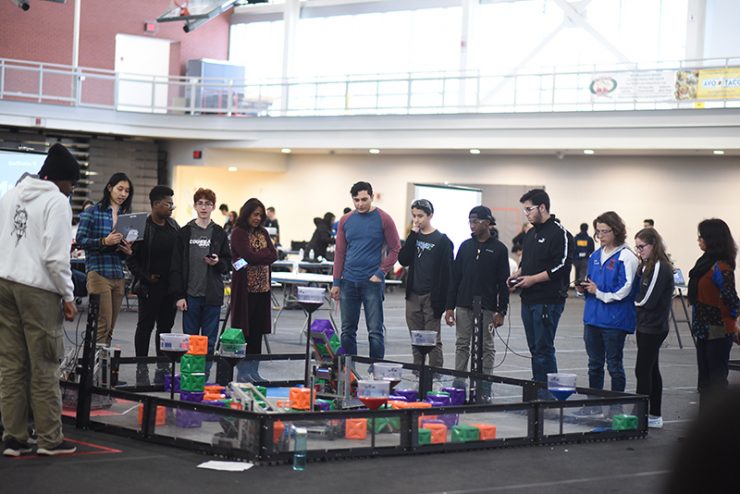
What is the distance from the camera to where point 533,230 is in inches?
352

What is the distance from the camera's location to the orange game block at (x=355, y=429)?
21.2ft

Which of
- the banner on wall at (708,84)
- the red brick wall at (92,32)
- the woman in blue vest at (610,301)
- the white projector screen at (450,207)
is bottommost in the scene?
the woman in blue vest at (610,301)

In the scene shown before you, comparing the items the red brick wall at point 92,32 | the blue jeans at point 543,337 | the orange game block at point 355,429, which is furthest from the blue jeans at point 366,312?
the red brick wall at point 92,32

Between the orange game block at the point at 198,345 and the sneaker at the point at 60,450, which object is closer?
Result: the sneaker at the point at 60,450

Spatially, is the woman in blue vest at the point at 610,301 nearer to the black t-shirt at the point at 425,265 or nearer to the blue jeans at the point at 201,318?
the black t-shirt at the point at 425,265

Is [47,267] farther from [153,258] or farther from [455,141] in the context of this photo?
[455,141]

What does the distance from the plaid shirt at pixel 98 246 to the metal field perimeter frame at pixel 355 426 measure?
1.53 meters

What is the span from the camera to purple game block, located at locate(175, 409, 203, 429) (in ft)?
21.3

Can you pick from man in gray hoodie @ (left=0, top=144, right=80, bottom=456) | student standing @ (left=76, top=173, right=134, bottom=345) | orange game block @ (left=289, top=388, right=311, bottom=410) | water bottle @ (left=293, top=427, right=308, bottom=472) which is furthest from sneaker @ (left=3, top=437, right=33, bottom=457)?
student standing @ (left=76, top=173, right=134, bottom=345)

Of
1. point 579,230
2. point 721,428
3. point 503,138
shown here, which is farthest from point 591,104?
point 721,428

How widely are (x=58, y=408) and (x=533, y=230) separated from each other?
14.7 ft

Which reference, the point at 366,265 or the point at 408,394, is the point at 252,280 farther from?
the point at 408,394

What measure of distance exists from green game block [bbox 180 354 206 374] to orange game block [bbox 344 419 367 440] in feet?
5.69

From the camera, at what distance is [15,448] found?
5984mm
